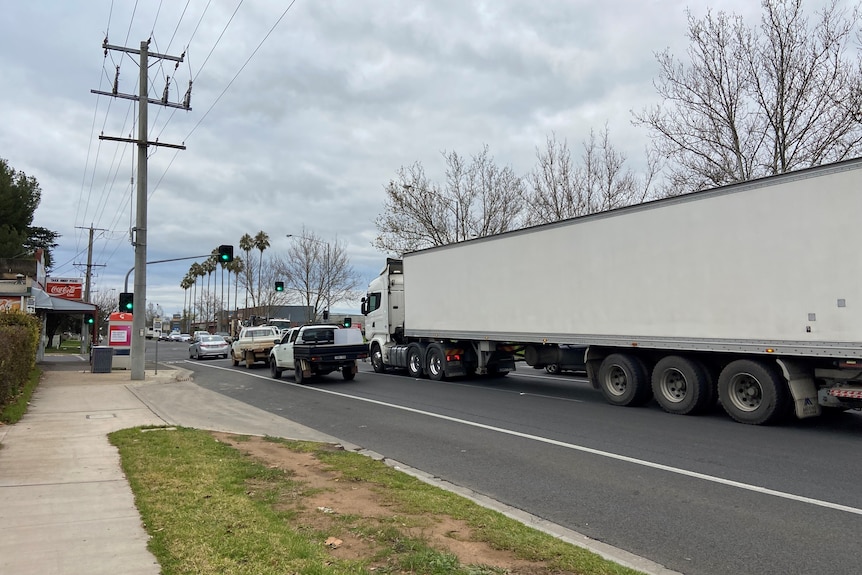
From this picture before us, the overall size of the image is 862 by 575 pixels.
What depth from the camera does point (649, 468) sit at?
7.38 meters

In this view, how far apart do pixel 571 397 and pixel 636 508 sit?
8.19m

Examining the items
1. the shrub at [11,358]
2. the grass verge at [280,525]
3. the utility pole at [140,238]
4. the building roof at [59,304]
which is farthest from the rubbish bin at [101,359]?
the grass verge at [280,525]

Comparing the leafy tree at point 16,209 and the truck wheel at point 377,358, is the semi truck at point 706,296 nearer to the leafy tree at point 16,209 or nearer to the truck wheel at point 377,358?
the truck wheel at point 377,358

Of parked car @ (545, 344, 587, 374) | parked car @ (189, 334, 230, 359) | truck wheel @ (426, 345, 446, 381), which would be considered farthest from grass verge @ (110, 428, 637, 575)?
parked car @ (189, 334, 230, 359)

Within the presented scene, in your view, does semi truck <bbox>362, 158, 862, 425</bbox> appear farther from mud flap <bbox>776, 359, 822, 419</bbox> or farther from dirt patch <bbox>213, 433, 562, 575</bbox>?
dirt patch <bbox>213, 433, 562, 575</bbox>

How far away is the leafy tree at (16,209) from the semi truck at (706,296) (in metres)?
45.4

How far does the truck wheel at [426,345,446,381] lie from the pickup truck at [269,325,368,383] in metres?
2.14

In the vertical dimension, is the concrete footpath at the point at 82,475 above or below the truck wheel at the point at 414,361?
below

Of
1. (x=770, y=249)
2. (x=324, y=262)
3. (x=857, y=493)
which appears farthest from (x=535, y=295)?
(x=324, y=262)

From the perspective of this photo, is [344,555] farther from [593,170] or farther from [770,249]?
[593,170]

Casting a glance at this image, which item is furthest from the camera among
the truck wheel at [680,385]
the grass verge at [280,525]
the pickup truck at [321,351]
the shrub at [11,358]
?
the pickup truck at [321,351]

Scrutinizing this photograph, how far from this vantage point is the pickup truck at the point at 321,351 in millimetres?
18547

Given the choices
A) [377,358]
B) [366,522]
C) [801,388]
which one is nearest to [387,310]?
[377,358]

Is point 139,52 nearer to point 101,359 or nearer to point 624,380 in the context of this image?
point 101,359
